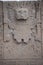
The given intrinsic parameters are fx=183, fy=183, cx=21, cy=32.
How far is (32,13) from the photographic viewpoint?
7.38m

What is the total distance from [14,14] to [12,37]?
93 centimetres

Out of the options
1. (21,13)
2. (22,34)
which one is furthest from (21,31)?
(21,13)

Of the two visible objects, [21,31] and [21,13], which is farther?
[21,31]

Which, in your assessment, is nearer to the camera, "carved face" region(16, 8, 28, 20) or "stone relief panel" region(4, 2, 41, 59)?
"carved face" region(16, 8, 28, 20)

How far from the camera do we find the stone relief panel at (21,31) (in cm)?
723

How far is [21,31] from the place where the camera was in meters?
7.29

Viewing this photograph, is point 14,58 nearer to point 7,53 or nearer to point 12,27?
point 7,53

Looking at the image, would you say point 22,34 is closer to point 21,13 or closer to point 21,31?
point 21,31

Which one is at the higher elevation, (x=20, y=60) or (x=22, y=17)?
(x=22, y=17)

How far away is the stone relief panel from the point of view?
723 centimetres

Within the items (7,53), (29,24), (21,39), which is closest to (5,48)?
(7,53)

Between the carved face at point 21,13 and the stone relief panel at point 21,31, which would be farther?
the stone relief panel at point 21,31

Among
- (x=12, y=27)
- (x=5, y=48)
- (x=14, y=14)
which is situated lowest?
(x=5, y=48)

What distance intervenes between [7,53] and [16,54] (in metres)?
0.36
